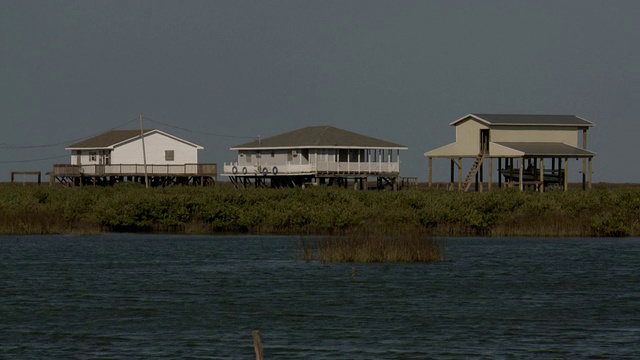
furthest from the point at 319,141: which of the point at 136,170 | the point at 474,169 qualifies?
the point at 136,170

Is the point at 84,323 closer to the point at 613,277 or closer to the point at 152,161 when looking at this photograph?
the point at 613,277

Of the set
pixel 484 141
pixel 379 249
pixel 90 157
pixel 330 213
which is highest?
pixel 484 141

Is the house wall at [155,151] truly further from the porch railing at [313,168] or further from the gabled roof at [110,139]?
the porch railing at [313,168]

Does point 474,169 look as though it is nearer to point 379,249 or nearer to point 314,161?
point 314,161

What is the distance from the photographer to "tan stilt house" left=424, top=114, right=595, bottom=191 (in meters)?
93.5

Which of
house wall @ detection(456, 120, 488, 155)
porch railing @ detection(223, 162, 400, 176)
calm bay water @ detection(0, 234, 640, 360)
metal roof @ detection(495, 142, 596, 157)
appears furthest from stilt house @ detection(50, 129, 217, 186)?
calm bay water @ detection(0, 234, 640, 360)

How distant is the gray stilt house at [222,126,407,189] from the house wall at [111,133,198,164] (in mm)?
5931

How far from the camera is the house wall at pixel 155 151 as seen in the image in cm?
11075

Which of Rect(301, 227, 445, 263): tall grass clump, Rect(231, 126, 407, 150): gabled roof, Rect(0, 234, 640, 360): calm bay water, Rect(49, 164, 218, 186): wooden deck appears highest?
→ Rect(231, 126, 407, 150): gabled roof

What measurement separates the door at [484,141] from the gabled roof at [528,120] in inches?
42.5

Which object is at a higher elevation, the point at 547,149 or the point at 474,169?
the point at 547,149

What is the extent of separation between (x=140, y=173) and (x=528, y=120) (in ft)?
111

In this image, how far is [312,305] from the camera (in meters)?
36.0

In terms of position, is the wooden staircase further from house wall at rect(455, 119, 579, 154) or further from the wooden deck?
the wooden deck
